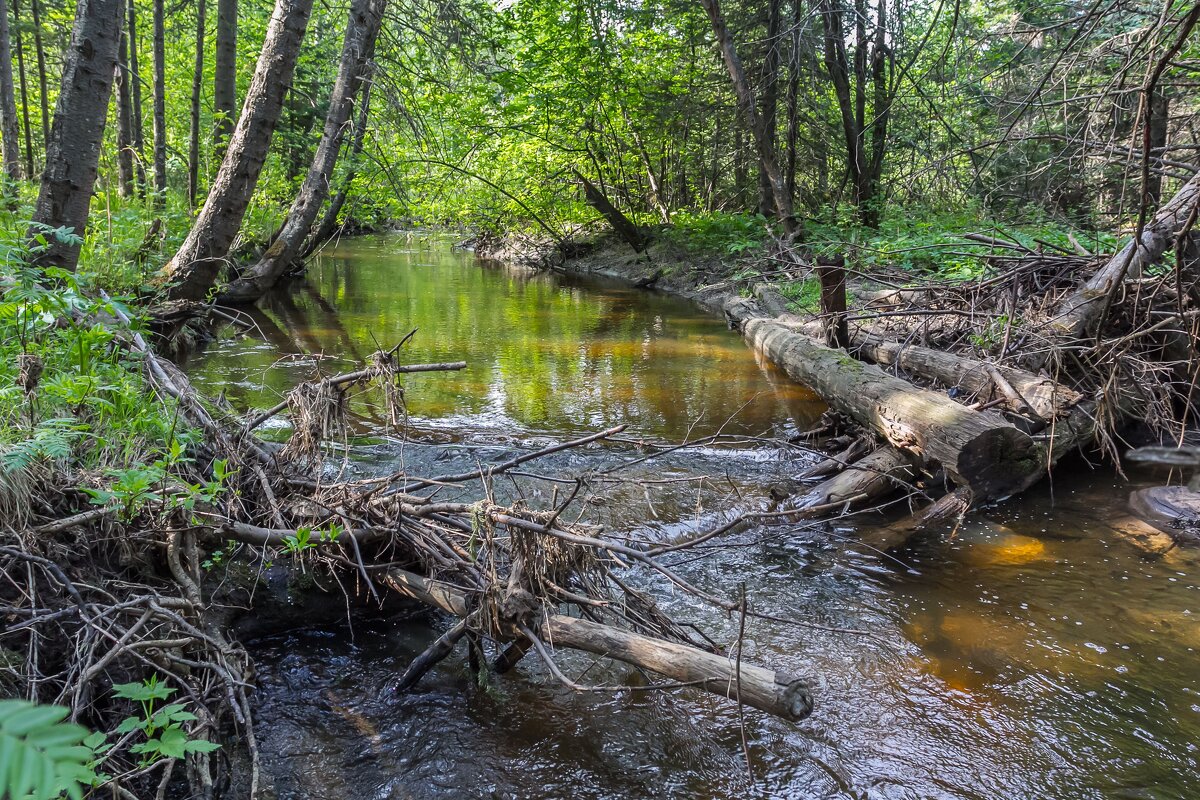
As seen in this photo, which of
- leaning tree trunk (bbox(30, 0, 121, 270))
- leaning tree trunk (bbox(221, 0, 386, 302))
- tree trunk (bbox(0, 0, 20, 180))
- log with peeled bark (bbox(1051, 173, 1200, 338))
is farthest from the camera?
tree trunk (bbox(0, 0, 20, 180))

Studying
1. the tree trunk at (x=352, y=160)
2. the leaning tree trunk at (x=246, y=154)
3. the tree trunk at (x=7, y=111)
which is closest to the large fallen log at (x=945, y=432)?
the leaning tree trunk at (x=246, y=154)

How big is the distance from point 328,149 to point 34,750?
37.4 ft

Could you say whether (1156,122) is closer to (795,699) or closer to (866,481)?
(866,481)

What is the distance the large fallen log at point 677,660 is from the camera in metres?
2.43

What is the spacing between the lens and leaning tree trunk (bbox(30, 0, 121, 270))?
4859 mm

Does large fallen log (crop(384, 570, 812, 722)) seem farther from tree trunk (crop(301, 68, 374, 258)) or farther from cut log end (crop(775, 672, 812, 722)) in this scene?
tree trunk (crop(301, 68, 374, 258))

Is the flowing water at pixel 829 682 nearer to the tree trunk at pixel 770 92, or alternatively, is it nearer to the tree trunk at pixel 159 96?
the tree trunk at pixel 770 92

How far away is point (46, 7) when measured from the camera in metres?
16.5

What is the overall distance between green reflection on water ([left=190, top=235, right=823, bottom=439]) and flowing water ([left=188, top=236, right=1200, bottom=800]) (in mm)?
1246

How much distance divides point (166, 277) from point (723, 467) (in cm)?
614

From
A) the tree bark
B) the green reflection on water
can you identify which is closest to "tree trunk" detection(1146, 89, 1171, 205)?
the green reflection on water

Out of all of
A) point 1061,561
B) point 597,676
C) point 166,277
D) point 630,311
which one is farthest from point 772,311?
point 597,676

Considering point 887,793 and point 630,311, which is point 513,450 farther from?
point 630,311

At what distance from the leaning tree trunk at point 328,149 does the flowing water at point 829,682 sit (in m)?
5.99
